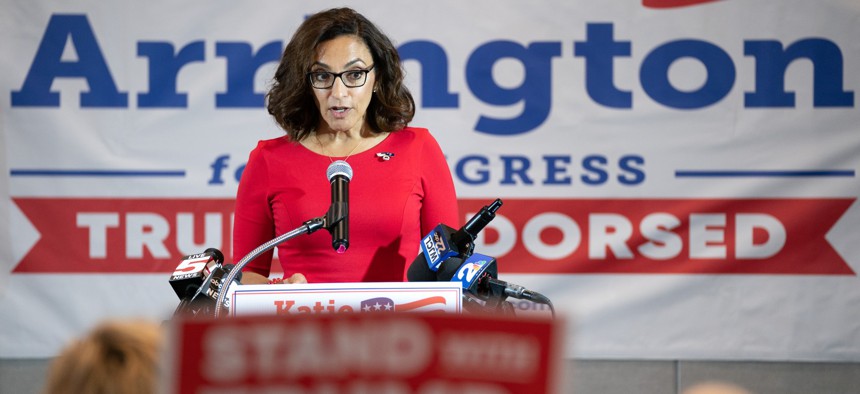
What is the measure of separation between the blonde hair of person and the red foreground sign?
10.5ft

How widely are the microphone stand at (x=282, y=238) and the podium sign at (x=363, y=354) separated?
108cm

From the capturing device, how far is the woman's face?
105 inches

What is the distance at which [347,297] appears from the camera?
2139mm

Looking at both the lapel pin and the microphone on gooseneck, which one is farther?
the lapel pin

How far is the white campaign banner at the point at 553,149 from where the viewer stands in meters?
4.33

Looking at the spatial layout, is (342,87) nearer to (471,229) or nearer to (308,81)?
(308,81)

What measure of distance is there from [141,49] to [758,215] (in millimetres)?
2462

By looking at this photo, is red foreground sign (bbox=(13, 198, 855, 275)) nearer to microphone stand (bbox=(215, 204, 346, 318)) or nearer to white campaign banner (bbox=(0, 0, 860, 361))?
white campaign banner (bbox=(0, 0, 860, 361))

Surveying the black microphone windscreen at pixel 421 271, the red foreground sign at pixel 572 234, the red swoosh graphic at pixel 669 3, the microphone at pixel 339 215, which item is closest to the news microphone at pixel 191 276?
the microphone at pixel 339 215

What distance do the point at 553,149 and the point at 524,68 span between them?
0.33m

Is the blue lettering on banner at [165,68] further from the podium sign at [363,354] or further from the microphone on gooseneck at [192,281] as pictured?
the podium sign at [363,354]

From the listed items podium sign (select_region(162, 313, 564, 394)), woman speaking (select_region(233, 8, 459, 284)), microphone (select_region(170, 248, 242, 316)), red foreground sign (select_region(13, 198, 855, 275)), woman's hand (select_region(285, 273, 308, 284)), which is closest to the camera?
podium sign (select_region(162, 313, 564, 394))

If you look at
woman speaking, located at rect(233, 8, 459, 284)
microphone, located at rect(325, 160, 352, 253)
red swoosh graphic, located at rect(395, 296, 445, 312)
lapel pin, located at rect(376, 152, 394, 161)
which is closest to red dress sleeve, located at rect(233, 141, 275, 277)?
woman speaking, located at rect(233, 8, 459, 284)

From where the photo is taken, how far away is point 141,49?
14.4ft
